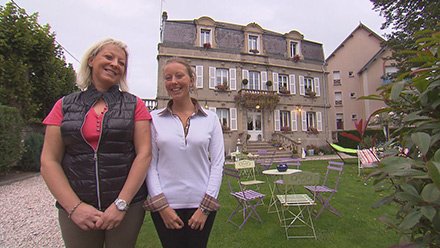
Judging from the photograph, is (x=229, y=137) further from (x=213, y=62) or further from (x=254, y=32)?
(x=254, y=32)

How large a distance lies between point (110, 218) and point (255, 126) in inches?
579

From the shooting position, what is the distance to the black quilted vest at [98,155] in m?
1.25

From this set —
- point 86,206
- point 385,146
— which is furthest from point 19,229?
point 385,146

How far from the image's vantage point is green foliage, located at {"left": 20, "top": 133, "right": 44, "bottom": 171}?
8.46m

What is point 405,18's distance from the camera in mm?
10359

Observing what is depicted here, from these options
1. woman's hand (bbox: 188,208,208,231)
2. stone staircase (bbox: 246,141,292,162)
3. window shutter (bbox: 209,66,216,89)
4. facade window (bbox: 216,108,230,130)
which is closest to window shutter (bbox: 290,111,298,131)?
stone staircase (bbox: 246,141,292,162)

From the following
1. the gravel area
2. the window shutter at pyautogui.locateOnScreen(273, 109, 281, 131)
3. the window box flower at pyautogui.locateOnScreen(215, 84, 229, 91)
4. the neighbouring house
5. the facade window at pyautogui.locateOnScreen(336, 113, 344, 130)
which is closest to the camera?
the gravel area

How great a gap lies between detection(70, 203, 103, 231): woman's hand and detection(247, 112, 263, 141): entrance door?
47.0 feet

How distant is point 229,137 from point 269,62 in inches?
262

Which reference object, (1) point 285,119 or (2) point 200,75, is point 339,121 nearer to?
(1) point 285,119

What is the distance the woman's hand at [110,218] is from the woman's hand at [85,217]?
0.09ft

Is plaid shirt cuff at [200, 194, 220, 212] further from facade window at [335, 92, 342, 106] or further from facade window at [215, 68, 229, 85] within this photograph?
facade window at [335, 92, 342, 106]

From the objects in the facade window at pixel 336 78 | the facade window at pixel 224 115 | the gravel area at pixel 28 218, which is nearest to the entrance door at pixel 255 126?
the facade window at pixel 224 115

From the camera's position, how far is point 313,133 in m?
16.7
